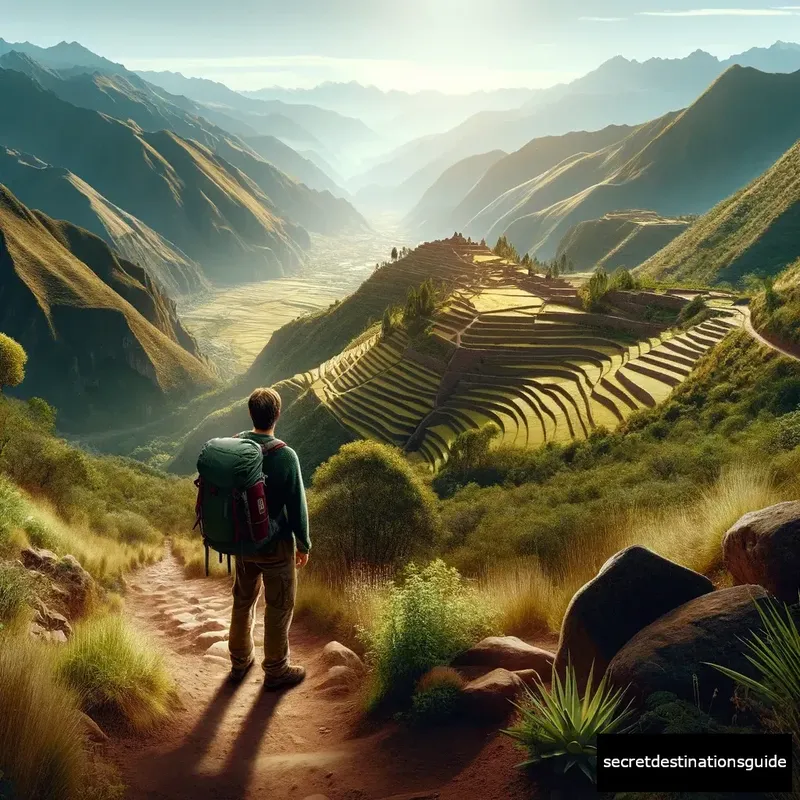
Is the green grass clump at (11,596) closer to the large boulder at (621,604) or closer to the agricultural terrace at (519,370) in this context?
the large boulder at (621,604)

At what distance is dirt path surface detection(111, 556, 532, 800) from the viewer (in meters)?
4.62

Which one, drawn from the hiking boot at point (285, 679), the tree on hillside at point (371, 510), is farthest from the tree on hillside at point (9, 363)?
the hiking boot at point (285, 679)

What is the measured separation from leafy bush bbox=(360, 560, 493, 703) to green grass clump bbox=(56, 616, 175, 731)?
2.09 metres

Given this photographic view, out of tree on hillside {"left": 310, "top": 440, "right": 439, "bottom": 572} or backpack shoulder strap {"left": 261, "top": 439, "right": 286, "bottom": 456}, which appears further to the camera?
tree on hillside {"left": 310, "top": 440, "right": 439, "bottom": 572}

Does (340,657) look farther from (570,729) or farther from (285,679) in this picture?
(570,729)

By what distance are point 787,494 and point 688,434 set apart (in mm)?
16672

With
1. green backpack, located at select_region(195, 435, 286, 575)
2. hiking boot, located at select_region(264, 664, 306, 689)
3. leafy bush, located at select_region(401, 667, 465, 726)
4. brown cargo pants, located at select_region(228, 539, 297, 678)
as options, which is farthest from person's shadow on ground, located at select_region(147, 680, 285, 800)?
green backpack, located at select_region(195, 435, 286, 575)

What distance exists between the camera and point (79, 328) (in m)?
123

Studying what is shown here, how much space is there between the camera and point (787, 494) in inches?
306

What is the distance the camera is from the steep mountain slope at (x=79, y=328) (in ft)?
379

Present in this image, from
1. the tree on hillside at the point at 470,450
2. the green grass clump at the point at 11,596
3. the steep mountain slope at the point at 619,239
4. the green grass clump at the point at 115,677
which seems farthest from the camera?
Answer: the steep mountain slope at the point at 619,239

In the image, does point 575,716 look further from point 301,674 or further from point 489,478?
point 489,478

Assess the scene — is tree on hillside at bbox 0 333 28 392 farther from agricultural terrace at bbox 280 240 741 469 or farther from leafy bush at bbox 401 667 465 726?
leafy bush at bbox 401 667 465 726

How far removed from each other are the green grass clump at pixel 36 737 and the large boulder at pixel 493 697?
2.98 m
